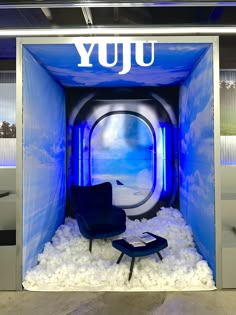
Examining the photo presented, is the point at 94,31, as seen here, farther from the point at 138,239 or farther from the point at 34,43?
the point at 138,239

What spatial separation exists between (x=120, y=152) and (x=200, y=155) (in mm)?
1649

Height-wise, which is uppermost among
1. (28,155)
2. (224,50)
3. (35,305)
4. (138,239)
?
(224,50)

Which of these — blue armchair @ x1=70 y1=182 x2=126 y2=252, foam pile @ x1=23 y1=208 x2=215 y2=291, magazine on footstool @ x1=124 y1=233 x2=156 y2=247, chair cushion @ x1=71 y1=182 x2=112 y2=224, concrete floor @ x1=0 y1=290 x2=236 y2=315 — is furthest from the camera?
chair cushion @ x1=71 y1=182 x2=112 y2=224

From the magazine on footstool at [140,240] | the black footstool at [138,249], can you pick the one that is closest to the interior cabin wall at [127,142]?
the magazine on footstool at [140,240]

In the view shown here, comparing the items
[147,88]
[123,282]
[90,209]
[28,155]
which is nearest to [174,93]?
[147,88]

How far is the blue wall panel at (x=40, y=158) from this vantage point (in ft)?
8.85

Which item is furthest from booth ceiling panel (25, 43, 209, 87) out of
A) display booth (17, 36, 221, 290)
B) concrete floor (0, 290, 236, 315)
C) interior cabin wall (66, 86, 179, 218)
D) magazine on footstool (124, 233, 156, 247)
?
concrete floor (0, 290, 236, 315)

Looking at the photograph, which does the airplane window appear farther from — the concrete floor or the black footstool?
the concrete floor

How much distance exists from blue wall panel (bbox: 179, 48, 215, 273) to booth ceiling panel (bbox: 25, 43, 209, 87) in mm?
160

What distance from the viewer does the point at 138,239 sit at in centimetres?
291

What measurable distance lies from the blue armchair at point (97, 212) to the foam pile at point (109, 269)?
22cm

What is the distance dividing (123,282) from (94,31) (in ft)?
8.24

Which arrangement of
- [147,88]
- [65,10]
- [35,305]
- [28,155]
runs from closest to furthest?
[35,305], [28,155], [65,10], [147,88]

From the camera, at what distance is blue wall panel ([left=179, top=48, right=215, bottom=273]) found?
2660 millimetres
